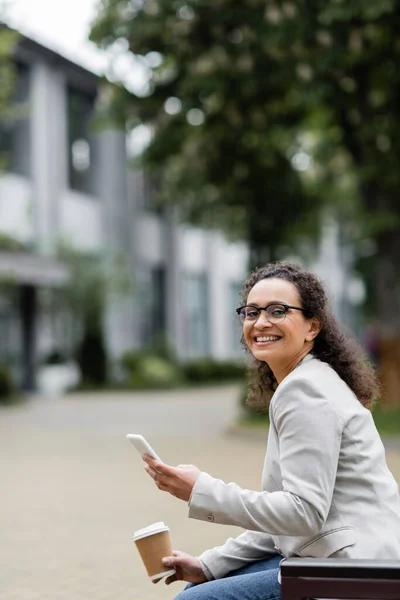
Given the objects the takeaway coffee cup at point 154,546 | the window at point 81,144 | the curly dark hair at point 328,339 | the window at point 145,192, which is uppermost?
the window at point 81,144

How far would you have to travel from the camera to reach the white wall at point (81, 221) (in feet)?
105

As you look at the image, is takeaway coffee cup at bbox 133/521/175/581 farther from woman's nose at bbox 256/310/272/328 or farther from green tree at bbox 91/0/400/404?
green tree at bbox 91/0/400/404

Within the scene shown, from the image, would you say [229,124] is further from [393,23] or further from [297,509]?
[297,509]

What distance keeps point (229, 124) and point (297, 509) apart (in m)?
16.2

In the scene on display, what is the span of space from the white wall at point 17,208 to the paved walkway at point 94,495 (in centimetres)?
846

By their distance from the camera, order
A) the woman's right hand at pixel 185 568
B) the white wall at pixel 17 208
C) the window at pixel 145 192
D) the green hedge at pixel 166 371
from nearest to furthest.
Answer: the woman's right hand at pixel 185 568
the white wall at pixel 17 208
the green hedge at pixel 166 371
the window at pixel 145 192

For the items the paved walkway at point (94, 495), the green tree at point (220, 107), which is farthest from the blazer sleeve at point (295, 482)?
the green tree at point (220, 107)

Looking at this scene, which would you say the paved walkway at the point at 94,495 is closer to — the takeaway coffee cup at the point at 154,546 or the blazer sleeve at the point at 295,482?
the takeaway coffee cup at the point at 154,546

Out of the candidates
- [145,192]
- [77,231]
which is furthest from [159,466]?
[145,192]

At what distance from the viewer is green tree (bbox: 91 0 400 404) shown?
15.3 metres

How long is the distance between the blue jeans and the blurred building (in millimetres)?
23454

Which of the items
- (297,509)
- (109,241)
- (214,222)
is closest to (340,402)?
(297,509)

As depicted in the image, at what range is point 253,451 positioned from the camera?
1430 centimetres

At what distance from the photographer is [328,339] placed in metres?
3.15
